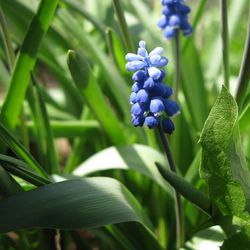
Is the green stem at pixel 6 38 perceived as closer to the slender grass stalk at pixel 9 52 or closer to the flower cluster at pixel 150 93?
the slender grass stalk at pixel 9 52

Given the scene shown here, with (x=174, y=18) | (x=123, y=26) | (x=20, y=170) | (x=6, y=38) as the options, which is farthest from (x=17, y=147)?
(x=174, y=18)

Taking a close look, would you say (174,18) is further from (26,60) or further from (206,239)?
(206,239)

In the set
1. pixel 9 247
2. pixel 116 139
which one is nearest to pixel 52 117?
pixel 116 139

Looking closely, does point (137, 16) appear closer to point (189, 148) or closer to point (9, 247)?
point (189, 148)

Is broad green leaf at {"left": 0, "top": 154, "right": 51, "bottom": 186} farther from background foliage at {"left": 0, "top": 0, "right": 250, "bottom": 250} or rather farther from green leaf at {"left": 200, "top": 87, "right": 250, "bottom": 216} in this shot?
green leaf at {"left": 200, "top": 87, "right": 250, "bottom": 216}

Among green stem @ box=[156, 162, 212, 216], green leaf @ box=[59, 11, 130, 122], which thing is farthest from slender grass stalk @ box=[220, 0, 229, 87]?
green stem @ box=[156, 162, 212, 216]

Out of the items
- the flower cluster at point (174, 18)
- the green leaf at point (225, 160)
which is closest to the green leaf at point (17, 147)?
the green leaf at point (225, 160)
